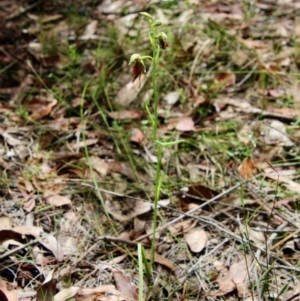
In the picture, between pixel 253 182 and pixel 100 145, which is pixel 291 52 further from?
pixel 100 145

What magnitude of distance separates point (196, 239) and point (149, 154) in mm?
512

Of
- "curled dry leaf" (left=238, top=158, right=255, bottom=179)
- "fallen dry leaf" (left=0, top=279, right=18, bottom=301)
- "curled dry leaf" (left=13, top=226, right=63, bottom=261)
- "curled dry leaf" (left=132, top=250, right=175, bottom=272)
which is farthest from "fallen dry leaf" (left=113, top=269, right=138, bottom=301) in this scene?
"curled dry leaf" (left=238, top=158, right=255, bottom=179)

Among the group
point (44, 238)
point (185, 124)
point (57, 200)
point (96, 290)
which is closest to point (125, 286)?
point (96, 290)

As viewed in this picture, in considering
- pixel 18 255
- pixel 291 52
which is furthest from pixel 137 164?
pixel 291 52

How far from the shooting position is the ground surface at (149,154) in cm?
169

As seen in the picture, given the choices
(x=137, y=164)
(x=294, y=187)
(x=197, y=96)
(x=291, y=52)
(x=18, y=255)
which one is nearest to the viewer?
(x=18, y=255)

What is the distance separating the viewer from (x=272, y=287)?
1.62 metres

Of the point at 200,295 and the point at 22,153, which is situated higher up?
the point at 22,153

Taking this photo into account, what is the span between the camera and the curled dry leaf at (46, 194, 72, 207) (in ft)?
6.39

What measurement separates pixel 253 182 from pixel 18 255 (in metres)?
0.94

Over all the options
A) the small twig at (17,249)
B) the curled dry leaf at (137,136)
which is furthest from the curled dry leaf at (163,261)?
the curled dry leaf at (137,136)

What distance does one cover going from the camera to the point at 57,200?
6.44ft

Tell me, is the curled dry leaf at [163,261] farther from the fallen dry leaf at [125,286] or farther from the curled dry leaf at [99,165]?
the curled dry leaf at [99,165]

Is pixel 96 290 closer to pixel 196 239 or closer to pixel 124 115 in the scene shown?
pixel 196 239
